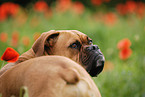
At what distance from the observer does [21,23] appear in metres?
8.66

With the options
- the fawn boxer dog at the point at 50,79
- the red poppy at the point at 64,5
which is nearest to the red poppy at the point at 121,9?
the red poppy at the point at 64,5

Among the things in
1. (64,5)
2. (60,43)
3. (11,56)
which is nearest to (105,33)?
(64,5)

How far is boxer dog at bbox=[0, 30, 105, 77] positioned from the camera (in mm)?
3045

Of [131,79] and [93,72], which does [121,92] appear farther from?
[93,72]

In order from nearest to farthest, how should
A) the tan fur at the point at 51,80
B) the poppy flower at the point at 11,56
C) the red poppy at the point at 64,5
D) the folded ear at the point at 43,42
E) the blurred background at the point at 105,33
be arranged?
the tan fur at the point at 51,80 → the poppy flower at the point at 11,56 → the folded ear at the point at 43,42 → the blurred background at the point at 105,33 → the red poppy at the point at 64,5

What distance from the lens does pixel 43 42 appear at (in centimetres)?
307

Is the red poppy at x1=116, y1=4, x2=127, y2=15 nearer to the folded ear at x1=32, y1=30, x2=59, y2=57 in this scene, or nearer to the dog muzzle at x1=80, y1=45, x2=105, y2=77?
the folded ear at x1=32, y1=30, x2=59, y2=57

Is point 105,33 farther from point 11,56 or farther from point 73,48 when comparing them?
point 11,56

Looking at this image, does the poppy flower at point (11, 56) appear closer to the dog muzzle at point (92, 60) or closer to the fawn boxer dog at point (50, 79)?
the fawn boxer dog at point (50, 79)

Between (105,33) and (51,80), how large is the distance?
6377mm

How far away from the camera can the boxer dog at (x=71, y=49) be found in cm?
304

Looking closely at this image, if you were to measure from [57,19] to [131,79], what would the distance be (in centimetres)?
498

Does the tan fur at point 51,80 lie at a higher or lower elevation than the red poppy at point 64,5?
higher

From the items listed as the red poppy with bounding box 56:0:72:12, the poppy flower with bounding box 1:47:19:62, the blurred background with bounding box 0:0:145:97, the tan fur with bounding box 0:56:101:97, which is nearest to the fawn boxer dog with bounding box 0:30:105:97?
the tan fur with bounding box 0:56:101:97
